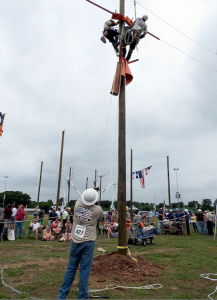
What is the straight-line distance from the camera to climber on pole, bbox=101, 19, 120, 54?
6988 mm

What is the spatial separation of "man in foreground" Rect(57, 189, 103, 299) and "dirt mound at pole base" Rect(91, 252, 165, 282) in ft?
5.88

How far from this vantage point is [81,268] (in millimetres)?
3785

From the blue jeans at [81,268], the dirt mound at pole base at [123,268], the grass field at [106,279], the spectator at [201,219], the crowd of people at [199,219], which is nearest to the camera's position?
the blue jeans at [81,268]

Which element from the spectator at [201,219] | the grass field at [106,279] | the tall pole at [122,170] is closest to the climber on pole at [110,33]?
the tall pole at [122,170]

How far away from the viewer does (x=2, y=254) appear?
8.05 meters

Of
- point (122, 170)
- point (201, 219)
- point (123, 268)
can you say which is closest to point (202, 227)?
point (201, 219)

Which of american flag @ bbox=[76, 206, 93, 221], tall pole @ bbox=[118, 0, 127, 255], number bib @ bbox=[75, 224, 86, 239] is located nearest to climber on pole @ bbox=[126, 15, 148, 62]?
tall pole @ bbox=[118, 0, 127, 255]

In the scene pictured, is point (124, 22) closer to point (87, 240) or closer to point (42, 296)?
point (87, 240)

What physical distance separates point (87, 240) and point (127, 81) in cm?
531

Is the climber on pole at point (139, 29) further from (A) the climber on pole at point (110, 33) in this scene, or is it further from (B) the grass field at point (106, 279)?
(B) the grass field at point (106, 279)

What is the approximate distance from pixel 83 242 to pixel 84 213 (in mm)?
460

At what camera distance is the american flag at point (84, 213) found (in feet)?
13.1

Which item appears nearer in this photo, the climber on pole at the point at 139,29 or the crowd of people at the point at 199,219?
the climber on pole at the point at 139,29

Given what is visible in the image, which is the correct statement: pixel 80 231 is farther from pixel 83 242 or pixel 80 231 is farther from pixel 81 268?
pixel 81 268
